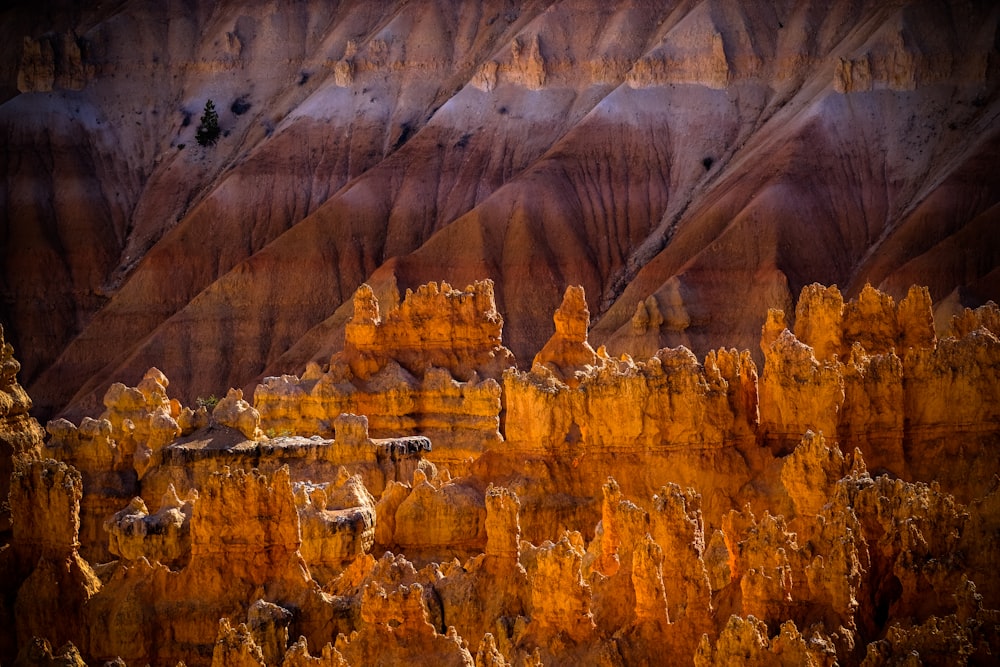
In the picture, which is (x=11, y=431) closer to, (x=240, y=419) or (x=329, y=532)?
(x=329, y=532)

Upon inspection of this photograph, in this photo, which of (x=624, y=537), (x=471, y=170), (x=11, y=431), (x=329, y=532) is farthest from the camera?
(x=471, y=170)

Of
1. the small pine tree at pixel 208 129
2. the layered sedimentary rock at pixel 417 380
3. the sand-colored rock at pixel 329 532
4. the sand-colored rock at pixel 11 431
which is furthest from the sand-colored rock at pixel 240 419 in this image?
the small pine tree at pixel 208 129

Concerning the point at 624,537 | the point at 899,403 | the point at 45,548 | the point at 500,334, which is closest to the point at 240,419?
the point at 500,334

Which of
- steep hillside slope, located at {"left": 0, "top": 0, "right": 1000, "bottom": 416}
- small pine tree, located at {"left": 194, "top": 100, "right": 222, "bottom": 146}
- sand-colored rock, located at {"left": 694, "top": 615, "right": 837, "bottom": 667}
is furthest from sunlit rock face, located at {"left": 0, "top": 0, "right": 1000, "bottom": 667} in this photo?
small pine tree, located at {"left": 194, "top": 100, "right": 222, "bottom": 146}

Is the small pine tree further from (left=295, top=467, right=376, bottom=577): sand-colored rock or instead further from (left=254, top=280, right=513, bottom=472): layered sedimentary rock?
(left=295, top=467, right=376, bottom=577): sand-colored rock

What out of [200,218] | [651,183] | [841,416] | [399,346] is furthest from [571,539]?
[200,218]

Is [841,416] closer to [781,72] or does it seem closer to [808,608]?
[808,608]

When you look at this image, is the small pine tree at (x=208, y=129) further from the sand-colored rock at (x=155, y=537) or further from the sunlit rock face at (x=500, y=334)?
the sand-colored rock at (x=155, y=537)
